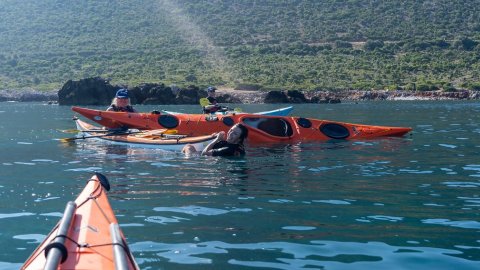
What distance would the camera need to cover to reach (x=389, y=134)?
19656 mm

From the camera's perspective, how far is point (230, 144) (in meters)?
14.5

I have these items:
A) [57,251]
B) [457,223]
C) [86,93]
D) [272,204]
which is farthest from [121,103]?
[86,93]

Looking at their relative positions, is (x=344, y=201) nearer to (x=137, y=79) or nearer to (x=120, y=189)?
(x=120, y=189)

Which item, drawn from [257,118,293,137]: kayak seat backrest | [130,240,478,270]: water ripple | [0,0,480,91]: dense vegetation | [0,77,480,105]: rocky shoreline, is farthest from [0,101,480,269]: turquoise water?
[0,0,480,91]: dense vegetation

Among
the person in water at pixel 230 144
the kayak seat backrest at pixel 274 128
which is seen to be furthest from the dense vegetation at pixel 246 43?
the person in water at pixel 230 144

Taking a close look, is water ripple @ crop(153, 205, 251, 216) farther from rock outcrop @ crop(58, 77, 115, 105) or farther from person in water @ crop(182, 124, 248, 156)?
rock outcrop @ crop(58, 77, 115, 105)

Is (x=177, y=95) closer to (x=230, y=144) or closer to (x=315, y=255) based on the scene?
(x=230, y=144)

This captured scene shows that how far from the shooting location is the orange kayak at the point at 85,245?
16.0 ft

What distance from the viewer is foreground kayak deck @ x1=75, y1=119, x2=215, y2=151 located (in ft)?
50.7

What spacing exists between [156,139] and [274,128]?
12.2ft

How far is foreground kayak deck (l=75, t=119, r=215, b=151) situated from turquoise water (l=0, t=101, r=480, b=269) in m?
0.31

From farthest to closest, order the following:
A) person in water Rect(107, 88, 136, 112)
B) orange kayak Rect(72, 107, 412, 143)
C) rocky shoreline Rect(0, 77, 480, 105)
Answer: rocky shoreline Rect(0, 77, 480, 105) → person in water Rect(107, 88, 136, 112) → orange kayak Rect(72, 107, 412, 143)

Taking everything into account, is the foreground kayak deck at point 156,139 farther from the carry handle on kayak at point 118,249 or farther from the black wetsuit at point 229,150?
the carry handle on kayak at point 118,249

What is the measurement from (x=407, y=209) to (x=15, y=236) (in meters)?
4.74
